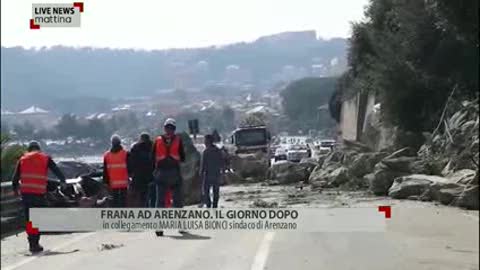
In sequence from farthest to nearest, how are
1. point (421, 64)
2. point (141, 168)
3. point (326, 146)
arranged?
point (326, 146) → point (141, 168) → point (421, 64)

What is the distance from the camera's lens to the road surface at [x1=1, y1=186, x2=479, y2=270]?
7.96 metres

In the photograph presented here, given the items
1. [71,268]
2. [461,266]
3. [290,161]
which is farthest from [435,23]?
[290,161]

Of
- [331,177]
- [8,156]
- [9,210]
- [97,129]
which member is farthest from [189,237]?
[331,177]

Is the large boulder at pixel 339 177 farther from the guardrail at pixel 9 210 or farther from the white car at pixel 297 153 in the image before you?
the guardrail at pixel 9 210

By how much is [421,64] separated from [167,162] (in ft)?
11.4

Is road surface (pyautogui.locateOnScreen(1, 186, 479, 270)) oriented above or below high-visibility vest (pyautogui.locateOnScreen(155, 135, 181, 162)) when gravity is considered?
below

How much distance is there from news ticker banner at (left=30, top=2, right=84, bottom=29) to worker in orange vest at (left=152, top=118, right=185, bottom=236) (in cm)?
299

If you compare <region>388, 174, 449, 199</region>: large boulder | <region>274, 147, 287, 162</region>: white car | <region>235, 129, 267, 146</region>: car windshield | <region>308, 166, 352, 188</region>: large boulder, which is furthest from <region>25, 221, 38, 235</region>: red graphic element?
<region>235, 129, 267, 146</region>: car windshield

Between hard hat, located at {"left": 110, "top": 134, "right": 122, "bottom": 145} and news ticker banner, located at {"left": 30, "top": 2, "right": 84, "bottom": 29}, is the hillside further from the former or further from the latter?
news ticker banner, located at {"left": 30, "top": 2, "right": 84, "bottom": 29}

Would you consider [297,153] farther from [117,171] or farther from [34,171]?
[34,171]

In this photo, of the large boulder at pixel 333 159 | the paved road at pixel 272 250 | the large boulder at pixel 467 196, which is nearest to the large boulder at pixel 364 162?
the large boulder at pixel 333 159

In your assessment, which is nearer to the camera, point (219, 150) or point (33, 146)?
point (33, 146)

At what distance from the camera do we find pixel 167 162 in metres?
10.6

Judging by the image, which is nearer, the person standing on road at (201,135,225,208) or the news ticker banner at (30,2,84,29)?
the news ticker banner at (30,2,84,29)
